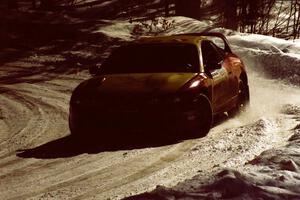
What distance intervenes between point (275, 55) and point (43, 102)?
7.23 metres

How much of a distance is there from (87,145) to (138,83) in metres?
1.16

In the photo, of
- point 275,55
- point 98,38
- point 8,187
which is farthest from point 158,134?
point 98,38

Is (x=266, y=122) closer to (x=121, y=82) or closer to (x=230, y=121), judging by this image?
(x=230, y=121)

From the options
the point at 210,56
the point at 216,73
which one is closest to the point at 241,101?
the point at 210,56

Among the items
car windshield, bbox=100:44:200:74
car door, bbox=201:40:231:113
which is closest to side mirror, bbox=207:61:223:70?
car door, bbox=201:40:231:113

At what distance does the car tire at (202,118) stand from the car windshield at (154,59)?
0.65m

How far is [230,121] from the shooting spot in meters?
11.2

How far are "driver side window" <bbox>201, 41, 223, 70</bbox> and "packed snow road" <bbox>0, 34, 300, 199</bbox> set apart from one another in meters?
1.02

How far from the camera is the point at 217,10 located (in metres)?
29.5

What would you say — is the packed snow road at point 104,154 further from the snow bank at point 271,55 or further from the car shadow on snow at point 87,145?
the snow bank at point 271,55

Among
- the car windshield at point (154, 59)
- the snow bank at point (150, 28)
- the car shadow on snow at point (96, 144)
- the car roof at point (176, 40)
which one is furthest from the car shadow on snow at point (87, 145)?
the snow bank at point (150, 28)

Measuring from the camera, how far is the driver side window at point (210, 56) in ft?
33.3

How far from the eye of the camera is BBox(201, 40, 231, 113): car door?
10.1 metres

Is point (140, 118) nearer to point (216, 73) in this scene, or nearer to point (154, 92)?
point (154, 92)
